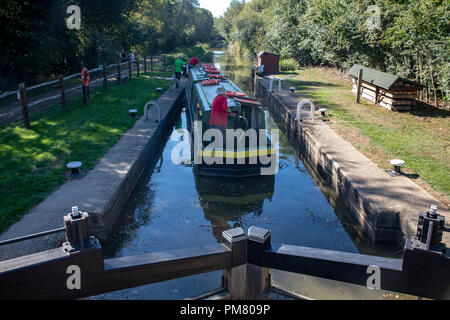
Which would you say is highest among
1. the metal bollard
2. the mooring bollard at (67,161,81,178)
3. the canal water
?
the metal bollard

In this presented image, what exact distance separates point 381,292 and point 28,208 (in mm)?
5377

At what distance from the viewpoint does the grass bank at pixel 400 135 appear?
7320mm

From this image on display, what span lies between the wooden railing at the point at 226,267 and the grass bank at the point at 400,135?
3.41 meters

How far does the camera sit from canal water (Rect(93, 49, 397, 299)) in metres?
5.10

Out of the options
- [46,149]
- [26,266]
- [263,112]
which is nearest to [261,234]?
[26,266]

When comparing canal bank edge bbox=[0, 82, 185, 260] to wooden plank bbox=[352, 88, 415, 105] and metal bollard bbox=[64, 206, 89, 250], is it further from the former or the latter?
wooden plank bbox=[352, 88, 415, 105]

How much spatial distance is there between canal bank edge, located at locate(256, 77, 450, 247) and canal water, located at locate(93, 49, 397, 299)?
0.28 m

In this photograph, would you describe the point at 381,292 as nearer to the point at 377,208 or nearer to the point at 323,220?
the point at 377,208

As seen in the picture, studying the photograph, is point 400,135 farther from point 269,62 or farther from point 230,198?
point 269,62

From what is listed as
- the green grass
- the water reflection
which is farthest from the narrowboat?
the green grass

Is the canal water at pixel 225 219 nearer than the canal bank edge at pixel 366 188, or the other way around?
the canal water at pixel 225 219

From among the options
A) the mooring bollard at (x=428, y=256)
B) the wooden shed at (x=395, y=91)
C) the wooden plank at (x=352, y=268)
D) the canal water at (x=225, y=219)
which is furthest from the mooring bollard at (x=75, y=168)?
the wooden shed at (x=395, y=91)

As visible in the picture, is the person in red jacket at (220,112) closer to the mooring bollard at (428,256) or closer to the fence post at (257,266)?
the fence post at (257,266)

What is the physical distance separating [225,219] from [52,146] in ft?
15.0
